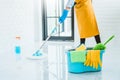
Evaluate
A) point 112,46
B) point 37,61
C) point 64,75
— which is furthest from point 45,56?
point 112,46

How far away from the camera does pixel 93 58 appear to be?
106 cm

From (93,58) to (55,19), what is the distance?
153 cm

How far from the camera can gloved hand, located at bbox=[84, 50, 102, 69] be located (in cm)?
106

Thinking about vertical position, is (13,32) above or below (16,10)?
below

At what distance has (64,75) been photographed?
1068 mm

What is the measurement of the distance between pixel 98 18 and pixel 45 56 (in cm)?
78

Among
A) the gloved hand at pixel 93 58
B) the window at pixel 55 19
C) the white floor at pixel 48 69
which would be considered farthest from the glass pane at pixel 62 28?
the gloved hand at pixel 93 58

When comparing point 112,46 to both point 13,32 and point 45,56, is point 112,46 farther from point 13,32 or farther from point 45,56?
point 13,32

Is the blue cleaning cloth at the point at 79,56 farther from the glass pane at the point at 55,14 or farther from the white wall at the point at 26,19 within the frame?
the glass pane at the point at 55,14

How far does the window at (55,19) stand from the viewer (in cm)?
240

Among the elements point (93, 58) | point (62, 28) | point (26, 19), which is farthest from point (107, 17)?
point (93, 58)

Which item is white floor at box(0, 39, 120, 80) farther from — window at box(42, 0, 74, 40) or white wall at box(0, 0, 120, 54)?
window at box(42, 0, 74, 40)

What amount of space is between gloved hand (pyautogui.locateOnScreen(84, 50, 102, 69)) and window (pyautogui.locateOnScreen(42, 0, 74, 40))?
1.28 metres

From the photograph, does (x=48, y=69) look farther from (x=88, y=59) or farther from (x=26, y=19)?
(x=26, y=19)
